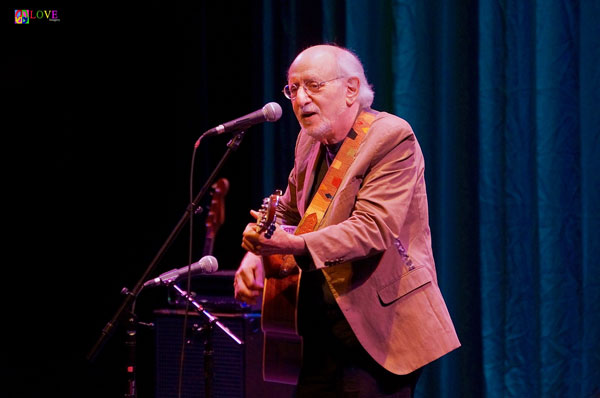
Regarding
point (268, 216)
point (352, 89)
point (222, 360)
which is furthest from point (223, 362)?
point (268, 216)

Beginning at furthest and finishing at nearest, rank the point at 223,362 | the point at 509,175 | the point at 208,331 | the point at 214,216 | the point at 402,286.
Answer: the point at 214,216
the point at 223,362
the point at 509,175
the point at 208,331
the point at 402,286

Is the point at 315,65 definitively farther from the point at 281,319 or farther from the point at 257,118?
the point at 281,319

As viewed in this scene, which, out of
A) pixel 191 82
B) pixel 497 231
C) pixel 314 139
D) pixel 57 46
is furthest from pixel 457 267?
pixel 57 46

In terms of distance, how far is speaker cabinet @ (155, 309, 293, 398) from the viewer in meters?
3.84

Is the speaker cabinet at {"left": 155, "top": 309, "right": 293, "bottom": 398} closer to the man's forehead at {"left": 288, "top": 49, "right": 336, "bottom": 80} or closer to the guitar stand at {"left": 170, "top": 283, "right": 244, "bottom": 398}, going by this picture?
the guitar stand at {"left": 170, "top": 283, "right": 244, "bottom": 398}

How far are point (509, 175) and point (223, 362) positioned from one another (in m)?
1.79

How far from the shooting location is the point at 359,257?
226 cm

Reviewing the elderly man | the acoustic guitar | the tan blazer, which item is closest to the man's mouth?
the elderly man

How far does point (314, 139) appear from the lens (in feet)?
9.40

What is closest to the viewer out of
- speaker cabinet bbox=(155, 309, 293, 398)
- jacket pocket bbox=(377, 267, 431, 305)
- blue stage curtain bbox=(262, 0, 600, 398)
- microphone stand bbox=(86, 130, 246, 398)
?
jacket pocket bbox=(377, 267, 431, 305)

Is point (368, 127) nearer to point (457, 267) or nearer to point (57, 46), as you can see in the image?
point (457, 267)

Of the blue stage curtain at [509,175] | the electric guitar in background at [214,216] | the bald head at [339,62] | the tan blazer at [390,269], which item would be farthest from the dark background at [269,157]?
the tan blazer at [390,269]

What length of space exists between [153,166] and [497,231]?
2.56 metres

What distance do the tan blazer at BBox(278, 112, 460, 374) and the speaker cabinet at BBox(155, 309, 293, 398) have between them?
4.85 ft
